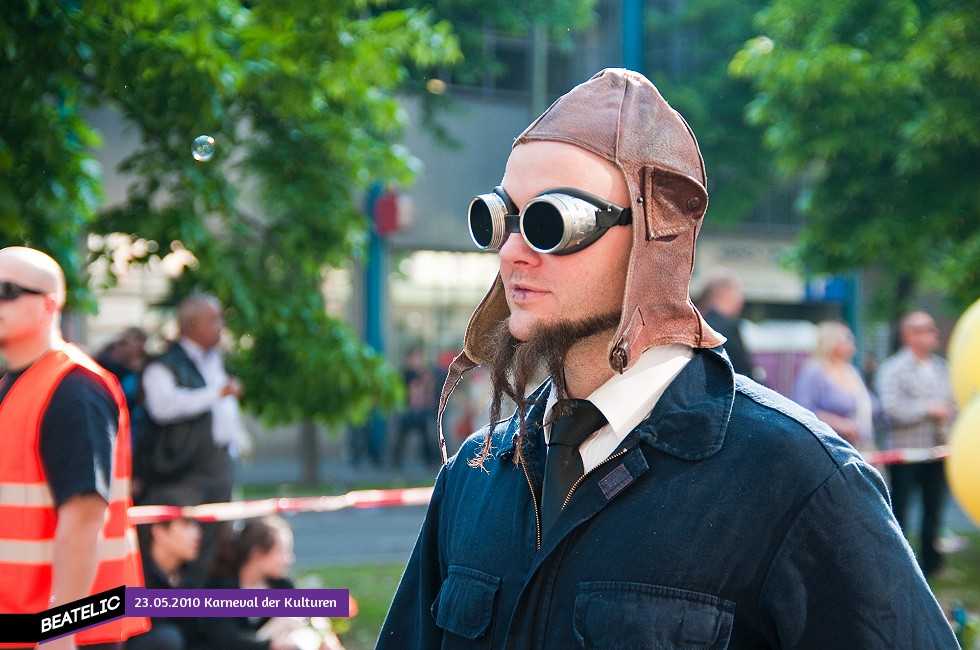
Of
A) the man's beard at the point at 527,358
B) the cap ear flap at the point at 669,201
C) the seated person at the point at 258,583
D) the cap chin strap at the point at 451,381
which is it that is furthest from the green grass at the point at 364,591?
the cap ear flap at the point at 669,201

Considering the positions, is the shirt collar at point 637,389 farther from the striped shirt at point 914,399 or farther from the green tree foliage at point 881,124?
the striped shirt at point 914,399

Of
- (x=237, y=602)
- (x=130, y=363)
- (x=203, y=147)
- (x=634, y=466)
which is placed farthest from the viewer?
(x=130, y=363)

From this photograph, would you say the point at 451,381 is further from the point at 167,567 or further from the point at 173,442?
the point at 173,442

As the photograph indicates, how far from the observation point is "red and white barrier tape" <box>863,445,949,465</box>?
22.7 ft

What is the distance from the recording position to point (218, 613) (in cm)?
221

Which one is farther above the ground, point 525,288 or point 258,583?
point 525,288

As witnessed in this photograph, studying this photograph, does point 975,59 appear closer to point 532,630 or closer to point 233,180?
point 233,180

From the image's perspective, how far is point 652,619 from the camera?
129 cm

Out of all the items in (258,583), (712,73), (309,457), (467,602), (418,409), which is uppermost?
(712,73)

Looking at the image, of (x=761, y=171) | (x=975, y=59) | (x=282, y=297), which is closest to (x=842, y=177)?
(x=975, y=59)

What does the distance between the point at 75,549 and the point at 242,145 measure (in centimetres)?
142

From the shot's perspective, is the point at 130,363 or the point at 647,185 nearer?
the point at 647,185

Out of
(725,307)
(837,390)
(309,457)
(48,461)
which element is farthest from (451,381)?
(309,457)

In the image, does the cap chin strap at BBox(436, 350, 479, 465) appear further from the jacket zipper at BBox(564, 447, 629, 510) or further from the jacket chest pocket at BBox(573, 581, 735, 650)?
the jacket chest pocket at BBox(573, 581, 735, 650)
